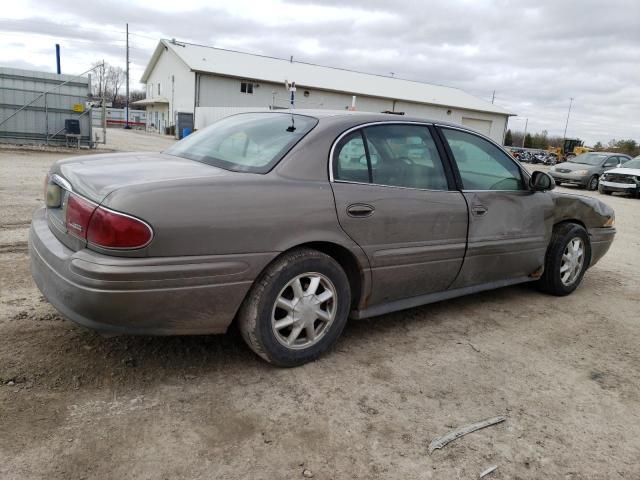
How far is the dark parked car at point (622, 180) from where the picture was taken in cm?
1719

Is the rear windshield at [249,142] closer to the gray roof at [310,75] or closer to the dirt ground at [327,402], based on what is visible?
the dirt ground at [327,402]

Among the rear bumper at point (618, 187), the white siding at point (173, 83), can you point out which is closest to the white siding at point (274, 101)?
the white siding at point (173, 83)

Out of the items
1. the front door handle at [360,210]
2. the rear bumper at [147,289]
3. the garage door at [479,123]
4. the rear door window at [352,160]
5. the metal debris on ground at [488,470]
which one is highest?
the garage door at [479,123]

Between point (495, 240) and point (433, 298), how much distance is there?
0.72 meters

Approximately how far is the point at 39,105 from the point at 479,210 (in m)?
15.9

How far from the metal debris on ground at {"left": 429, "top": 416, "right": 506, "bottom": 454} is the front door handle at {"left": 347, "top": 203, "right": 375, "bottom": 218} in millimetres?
1310

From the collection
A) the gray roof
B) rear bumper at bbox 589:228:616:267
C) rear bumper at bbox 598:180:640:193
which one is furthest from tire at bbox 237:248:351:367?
the gray roof

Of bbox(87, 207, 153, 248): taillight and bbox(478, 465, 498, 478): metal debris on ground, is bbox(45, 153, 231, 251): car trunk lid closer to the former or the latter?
bbox(87, 207, 153, 248): taillight

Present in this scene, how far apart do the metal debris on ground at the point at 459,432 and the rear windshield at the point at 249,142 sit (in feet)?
5.50

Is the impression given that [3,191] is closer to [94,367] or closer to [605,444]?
[94,367]

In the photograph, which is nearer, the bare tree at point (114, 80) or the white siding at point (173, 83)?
the white siding at point (173, 83)

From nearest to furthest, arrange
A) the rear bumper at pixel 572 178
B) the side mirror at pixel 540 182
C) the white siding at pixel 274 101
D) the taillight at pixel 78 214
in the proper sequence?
the taillight at pixel 78 214 → the side mirror at pixel 540 182 → the rear bumper at pixel 572 178 → the white siding at pixel 274 101

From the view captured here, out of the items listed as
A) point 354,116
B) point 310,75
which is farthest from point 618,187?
point 310,75

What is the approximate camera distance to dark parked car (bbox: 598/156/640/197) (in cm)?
1719
